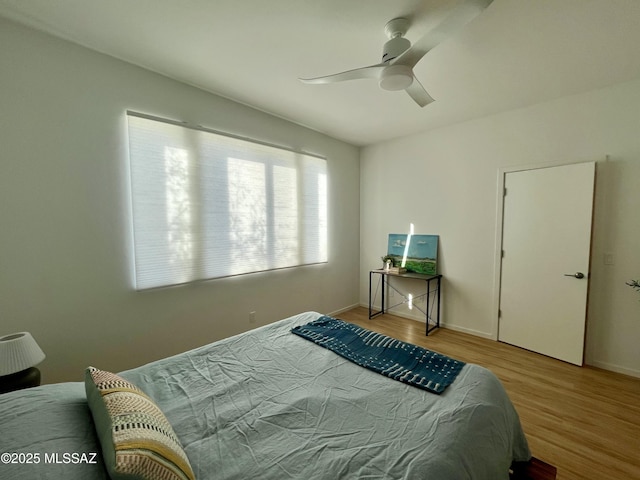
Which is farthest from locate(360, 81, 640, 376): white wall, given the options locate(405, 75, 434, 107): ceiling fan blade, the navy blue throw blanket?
the navy blue throw blanket

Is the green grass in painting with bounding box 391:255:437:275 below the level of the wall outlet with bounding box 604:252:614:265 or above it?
below

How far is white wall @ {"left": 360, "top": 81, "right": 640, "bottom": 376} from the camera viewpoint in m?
2.39

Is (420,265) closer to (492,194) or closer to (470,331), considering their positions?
(470,331)

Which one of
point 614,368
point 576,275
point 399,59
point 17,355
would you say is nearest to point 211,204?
point 17,355

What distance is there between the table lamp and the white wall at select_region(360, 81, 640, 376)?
3.80 meters

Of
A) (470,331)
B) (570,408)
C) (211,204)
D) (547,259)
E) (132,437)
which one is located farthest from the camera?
(470,331)

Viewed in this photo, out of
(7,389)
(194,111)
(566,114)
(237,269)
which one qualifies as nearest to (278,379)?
(7,389)

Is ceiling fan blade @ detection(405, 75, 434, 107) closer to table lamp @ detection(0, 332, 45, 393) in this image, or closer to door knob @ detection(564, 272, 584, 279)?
door knob @ detection(564, 272, 584, 279)

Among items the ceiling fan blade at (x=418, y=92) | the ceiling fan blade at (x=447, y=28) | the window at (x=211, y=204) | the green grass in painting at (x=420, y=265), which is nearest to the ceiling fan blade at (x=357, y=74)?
the ceiling fan blade at (x=447, y=28)

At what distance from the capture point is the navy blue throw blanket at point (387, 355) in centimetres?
131

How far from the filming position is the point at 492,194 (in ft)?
10.2

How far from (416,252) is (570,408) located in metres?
2.16

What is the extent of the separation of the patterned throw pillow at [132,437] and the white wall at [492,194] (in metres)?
3.48

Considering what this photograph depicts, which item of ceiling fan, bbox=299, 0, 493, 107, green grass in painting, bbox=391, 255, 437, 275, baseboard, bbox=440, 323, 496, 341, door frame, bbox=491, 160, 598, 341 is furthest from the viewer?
green grass in painting, bbox=391, 255, 437, 275
